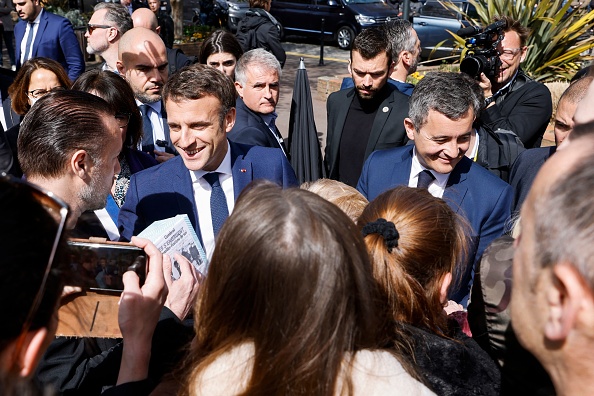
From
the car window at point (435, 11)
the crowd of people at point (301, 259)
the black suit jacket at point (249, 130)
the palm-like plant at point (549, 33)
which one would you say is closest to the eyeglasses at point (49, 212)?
the crowd of people at point (301, 259)

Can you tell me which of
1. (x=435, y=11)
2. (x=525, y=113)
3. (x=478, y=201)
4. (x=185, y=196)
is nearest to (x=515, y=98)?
(x=525, y=113)

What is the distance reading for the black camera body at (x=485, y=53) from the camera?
466 cm

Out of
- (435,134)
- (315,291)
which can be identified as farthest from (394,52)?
(315,291)

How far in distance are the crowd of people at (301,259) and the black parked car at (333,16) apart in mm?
12880

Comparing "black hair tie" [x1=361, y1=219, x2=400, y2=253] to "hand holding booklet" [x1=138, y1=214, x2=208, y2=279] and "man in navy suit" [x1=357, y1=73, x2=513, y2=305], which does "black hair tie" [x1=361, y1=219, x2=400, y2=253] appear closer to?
"hand holding booklet" [x1=138, y1=214, x2=208, y2=279]

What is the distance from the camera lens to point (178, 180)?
302 cm

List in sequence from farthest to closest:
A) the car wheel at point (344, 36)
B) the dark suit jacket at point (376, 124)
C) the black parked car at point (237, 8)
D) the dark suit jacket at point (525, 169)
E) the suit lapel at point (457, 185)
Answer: the car wheel at point (344, 36)
the black parked car at point (237, 8)
the dark suit jacket at point (376, 124)
the dark suit jacket at point (525, 169)
the suit lapel at point (457, 185)

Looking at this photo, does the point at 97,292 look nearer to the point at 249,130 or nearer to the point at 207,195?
the point at 207,195

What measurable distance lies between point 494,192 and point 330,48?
14.6 meters

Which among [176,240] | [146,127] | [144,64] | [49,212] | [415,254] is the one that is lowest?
[146,127]

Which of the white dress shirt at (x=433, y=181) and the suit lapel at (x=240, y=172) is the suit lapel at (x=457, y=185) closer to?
the white dress shirt at (x=433, y=181)

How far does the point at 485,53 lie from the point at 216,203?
285cm

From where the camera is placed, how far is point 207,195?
3.06 m

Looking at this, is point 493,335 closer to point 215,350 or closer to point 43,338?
point 215,350
